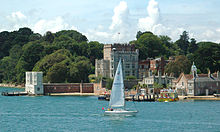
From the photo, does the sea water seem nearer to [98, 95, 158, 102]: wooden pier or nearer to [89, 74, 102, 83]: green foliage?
[98, 95, 158, 102]: wooden pier

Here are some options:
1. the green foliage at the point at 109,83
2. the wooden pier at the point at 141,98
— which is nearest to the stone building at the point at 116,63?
the green foliage at the point at 109,83

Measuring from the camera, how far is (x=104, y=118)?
8200 cm

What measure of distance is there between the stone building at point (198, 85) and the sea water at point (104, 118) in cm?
1445

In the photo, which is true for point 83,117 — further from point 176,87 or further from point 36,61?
point 36,61

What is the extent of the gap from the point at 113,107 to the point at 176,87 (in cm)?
3804

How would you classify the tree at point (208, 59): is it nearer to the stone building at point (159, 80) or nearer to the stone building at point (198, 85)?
the stone building at point (159, 80)

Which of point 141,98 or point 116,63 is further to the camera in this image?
point 116,63

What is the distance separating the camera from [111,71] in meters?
152

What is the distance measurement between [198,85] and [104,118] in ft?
144

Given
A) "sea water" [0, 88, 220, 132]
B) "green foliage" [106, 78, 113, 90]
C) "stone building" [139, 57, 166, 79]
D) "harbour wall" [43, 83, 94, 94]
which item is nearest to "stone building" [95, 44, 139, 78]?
"stone building" [139, 57, 166, 79]

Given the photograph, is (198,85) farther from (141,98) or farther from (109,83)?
(109,83)

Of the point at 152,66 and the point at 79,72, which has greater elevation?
the point at 152,66

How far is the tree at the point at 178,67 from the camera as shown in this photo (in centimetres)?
14138

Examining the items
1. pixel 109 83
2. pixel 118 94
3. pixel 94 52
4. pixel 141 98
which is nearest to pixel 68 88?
pixel 109 83
